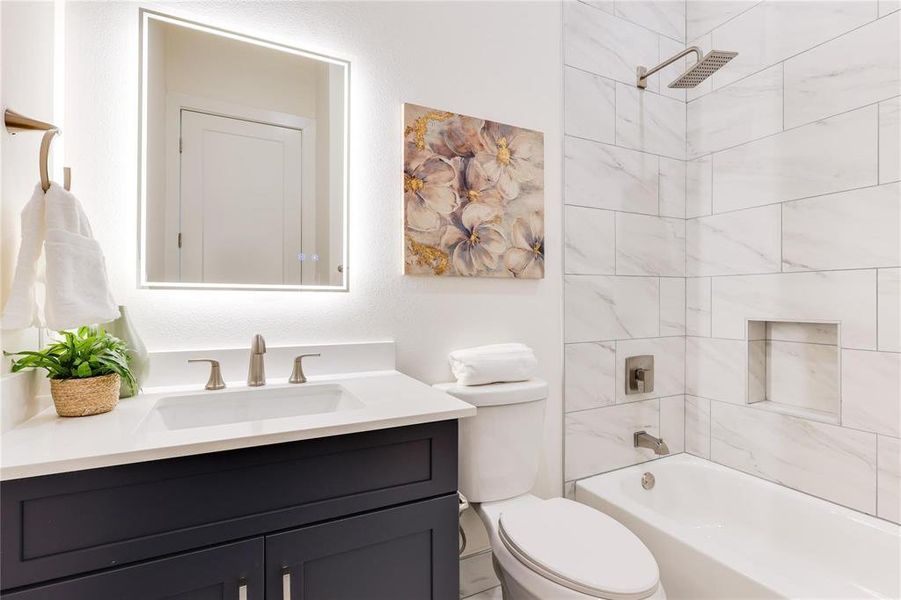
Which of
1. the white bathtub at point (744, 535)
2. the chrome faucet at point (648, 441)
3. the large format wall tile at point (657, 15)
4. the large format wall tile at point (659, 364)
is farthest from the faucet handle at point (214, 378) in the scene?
the large format wall tile at point (657, 15)

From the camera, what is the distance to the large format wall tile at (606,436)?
190 centimetres

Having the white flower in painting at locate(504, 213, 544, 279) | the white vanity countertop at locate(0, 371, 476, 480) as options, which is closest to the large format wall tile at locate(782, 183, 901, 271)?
the white flower in painting at locate(504, 213, 544, 279)

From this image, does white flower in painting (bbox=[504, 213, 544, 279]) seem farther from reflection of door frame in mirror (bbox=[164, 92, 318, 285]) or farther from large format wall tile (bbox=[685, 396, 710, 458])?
large format wall tile (bbox=[685, 396, 710, 458])

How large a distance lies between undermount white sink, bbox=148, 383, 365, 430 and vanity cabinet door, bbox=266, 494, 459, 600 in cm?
29

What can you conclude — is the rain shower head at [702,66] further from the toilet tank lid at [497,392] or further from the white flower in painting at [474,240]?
the toilet tank lid at [497,392]

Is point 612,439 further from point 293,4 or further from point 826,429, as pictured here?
point 293,4

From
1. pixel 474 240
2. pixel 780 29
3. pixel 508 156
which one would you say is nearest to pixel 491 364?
pixel 474 240

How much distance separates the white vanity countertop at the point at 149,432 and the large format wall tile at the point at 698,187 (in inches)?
66.7

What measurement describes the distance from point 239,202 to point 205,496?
871 mm

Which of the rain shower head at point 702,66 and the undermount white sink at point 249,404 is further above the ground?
the rain shower head at point 702,66

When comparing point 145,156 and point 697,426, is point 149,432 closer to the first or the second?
point 145,156

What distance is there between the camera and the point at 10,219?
3.26 feet

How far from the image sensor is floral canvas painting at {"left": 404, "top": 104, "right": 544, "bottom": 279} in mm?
1585

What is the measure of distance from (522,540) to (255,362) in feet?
2.99
